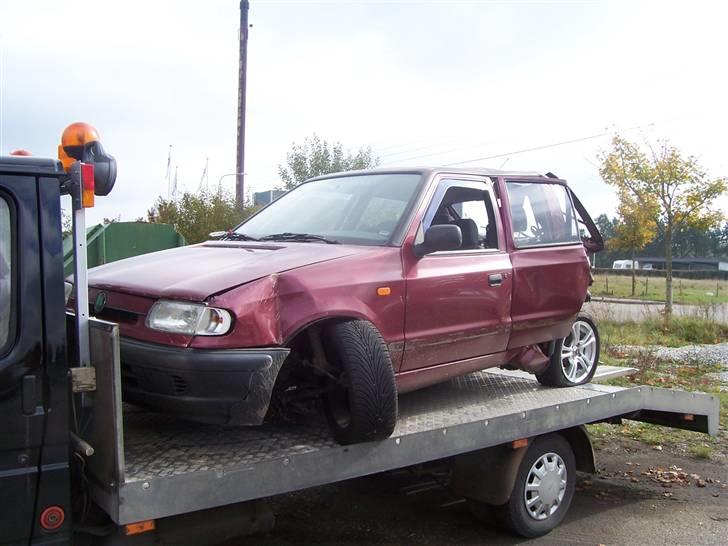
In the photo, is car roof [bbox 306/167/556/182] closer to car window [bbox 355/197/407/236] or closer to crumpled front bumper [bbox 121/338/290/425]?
car window [bbox 355/197/407/236]

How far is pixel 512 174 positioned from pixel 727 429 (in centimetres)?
444

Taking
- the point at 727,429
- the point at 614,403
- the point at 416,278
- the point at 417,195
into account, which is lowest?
the point at 727,429

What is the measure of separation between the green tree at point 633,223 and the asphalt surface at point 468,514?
47.0 ft

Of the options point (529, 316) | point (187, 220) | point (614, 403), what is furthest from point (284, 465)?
point (187, 220)

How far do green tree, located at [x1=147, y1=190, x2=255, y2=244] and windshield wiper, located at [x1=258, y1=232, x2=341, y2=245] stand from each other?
33.5 ft

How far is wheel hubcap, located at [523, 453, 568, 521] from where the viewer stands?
4609 mm

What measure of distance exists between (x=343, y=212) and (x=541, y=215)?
159 centimetres

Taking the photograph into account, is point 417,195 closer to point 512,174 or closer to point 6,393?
point 512,174

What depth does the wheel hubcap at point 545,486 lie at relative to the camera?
15.1ft

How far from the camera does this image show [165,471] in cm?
286

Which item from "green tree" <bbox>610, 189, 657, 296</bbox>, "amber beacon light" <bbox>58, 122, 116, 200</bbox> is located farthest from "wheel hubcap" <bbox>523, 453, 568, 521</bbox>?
"green tree" <bbox>610, 189, 657, 296</bbox>

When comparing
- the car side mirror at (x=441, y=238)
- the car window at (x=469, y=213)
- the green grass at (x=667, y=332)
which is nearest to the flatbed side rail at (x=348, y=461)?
the car side mirror at (x=441, y=238)

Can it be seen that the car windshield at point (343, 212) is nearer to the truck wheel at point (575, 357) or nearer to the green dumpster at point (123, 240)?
the truck wheel at point (575, 357)

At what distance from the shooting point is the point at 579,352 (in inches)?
211
